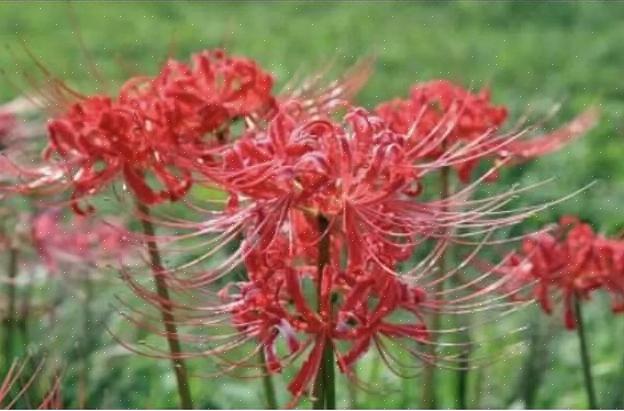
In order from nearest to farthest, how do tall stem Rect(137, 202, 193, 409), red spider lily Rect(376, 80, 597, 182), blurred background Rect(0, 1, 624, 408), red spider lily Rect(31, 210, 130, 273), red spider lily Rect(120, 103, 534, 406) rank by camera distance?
red spider lily Rect(120, 103, 534, 406) → tall stem Rect(137, 202, 193, 409) → red spider lily Rect(376, 80, 597, 182) → red spider lily Rect(31, 210, 130, 273) → blurred background Rect(0, 1, 624, 408)

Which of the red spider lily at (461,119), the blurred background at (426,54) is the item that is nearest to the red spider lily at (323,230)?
the red spider lily at (461,119)

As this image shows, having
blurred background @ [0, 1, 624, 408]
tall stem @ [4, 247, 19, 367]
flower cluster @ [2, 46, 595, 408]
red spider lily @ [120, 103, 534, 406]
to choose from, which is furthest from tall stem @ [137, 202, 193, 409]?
blurred background @ [0, 1, 624, 408]

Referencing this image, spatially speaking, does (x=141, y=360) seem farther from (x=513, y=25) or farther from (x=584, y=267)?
(x=513, y=25)

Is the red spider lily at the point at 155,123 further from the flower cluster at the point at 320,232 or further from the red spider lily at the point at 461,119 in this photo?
the red spider lily at the point at 461,119

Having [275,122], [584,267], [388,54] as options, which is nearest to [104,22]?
[388,54]

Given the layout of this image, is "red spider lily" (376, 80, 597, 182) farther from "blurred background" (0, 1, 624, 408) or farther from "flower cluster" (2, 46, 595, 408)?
"blurred background" (0, 1, 624, 408)

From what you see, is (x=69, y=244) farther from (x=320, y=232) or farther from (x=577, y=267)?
(x=320, y=232)

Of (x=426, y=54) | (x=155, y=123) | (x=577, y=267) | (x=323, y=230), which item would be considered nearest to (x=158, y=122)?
(x=155, y=123)
